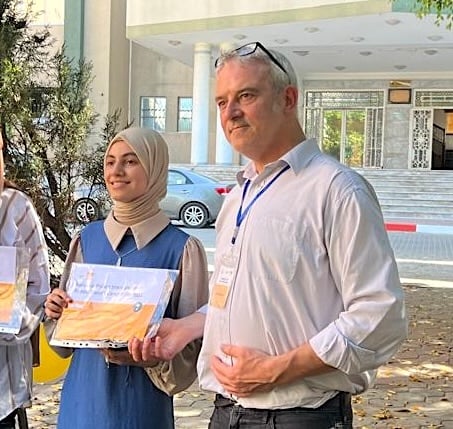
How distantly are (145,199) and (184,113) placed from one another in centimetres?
3475

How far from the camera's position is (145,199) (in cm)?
271

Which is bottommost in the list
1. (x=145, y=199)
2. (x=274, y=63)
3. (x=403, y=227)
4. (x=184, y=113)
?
(x=403, y=227)

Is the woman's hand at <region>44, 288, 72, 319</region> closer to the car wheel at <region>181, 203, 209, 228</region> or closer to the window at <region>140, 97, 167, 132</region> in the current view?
the car wheel at <region>181, 203, 209, 228</region>

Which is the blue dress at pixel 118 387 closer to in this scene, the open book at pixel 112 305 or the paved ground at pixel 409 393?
the open book at pixel 112 305

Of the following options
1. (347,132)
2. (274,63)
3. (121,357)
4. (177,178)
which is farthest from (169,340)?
(347,132)

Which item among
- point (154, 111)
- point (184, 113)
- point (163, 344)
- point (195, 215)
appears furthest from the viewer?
point (154, 111)

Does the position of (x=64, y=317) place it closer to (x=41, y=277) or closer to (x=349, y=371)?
(x=41, y=277)

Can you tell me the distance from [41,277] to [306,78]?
1196 inches

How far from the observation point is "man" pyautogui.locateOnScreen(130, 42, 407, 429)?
199cm

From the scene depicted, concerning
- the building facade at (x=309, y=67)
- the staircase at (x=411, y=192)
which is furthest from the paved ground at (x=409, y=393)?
the building facade at (x=309, y=67)

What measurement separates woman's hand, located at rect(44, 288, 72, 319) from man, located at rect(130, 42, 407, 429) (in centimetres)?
56

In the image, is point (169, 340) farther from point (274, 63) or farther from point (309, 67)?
point (309, 67)

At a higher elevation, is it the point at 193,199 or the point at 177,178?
the point at 177,178

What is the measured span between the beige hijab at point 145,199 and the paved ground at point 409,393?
9.42 feet
